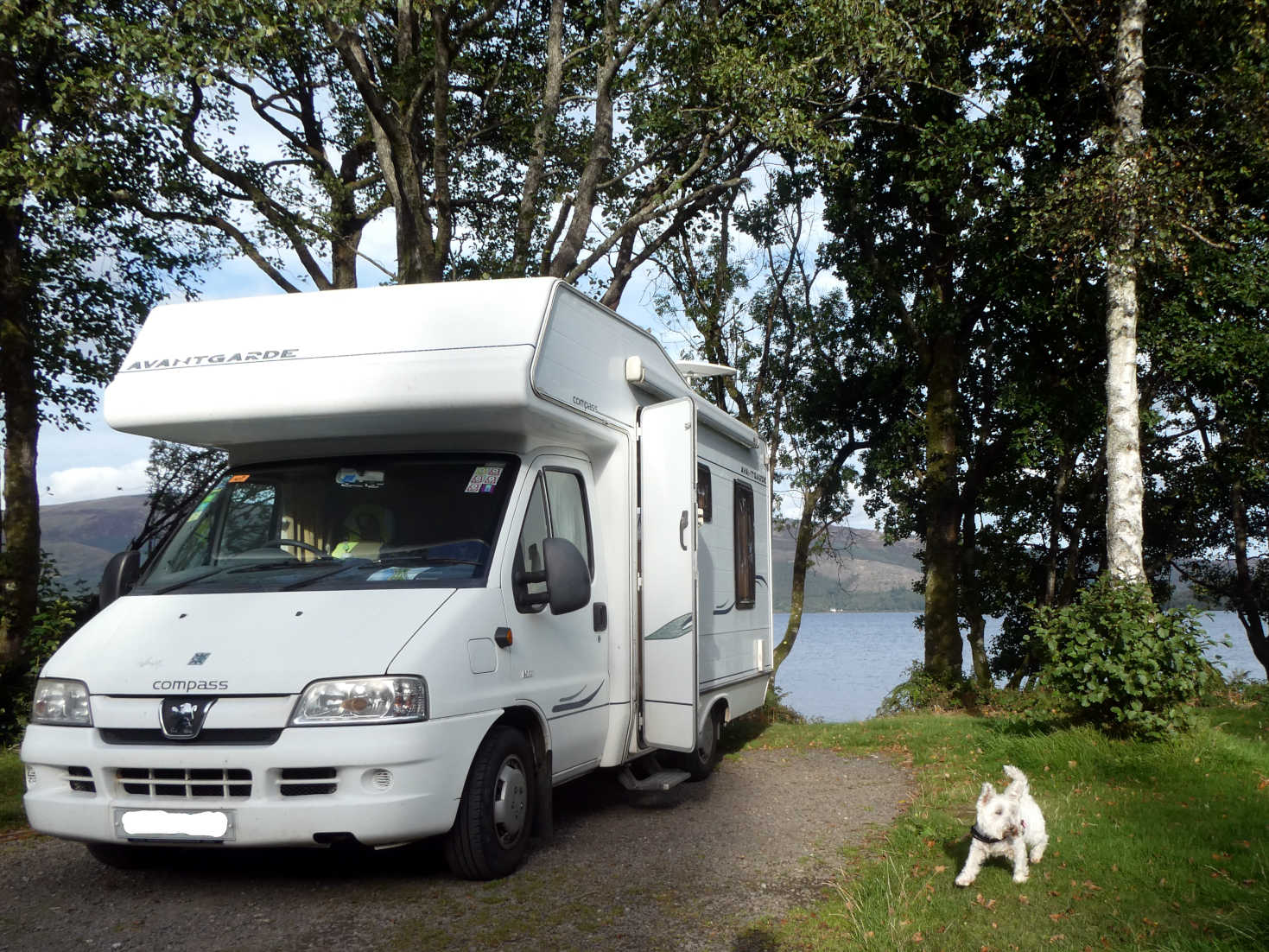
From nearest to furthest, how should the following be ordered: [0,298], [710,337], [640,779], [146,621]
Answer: [146,621], [640,779], [0,298], [710,337]

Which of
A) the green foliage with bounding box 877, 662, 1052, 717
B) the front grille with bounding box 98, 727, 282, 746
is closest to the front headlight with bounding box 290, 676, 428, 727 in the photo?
the front grille with bounding box 98, 727, 282, 746

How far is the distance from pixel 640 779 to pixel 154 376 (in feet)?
14.1

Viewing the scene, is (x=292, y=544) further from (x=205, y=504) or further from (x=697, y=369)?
(x=697, y=369)

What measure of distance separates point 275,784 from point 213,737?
0.36 metres

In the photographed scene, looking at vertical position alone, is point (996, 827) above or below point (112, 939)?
above

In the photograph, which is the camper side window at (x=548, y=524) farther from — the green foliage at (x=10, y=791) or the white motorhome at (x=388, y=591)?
the green foliage at (x=10, y=791)

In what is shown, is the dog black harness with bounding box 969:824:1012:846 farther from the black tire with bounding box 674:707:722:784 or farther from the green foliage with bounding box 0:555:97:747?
the green foliage with bounding box 0:555:97:747

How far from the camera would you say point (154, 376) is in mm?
6230

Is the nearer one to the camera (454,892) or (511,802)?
(454,892)

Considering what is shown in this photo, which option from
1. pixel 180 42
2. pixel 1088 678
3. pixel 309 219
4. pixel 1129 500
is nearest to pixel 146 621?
pixel 1088 678

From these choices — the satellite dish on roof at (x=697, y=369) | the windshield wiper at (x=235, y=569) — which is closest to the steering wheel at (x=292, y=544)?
the windshield wiper at (x=235, y=569)

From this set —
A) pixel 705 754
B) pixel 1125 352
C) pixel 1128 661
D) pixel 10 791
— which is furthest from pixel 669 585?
pixel 10 791

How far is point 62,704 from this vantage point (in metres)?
5.25

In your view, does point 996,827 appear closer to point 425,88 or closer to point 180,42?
point 180,42
